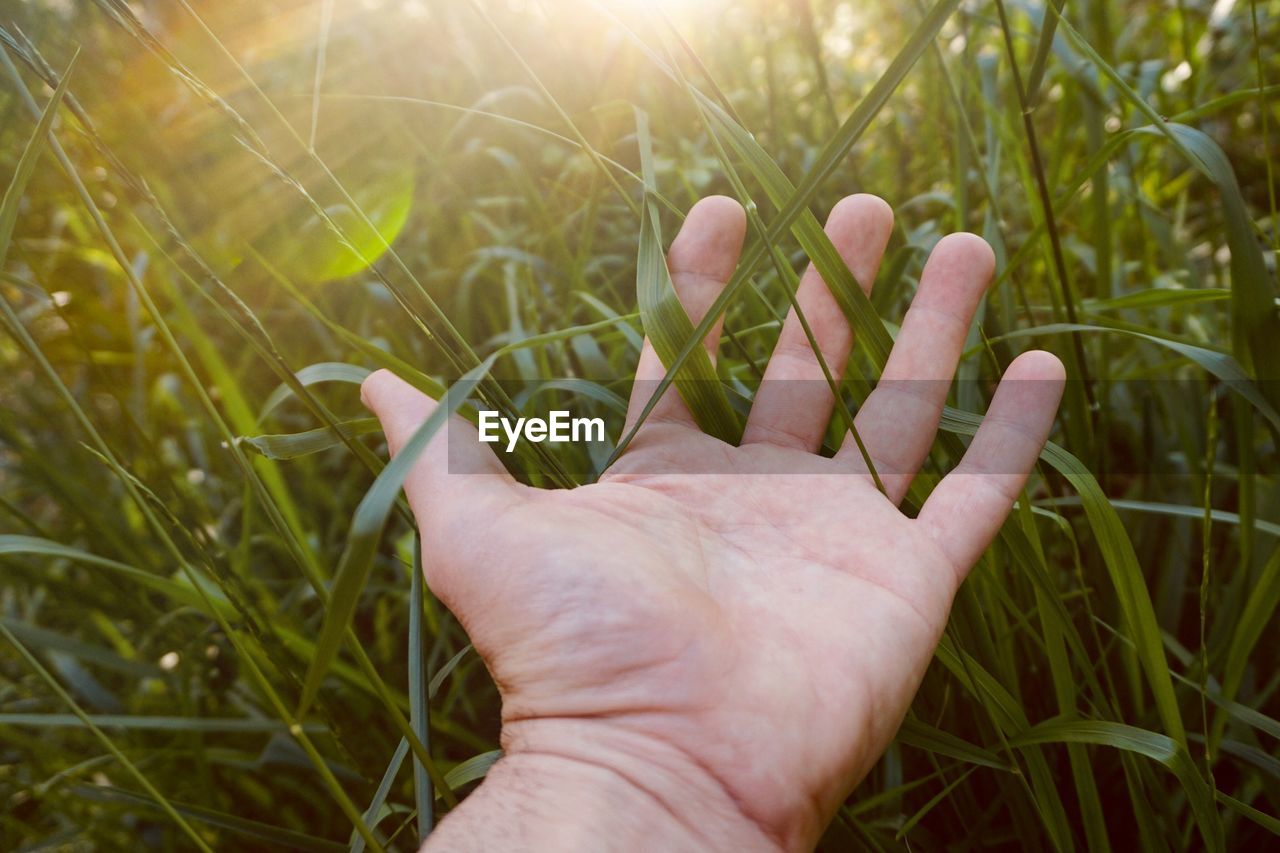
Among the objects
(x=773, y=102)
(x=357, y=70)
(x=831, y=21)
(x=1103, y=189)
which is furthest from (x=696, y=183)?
(x=357, y=70)

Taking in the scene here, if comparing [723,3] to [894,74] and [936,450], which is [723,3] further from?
[894,74]

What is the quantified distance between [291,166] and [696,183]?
0.77 m

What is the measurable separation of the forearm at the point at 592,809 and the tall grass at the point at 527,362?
Answer: 0.14 ft

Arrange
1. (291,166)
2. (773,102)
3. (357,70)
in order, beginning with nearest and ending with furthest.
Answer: (773,102) < (291,166) < (357,70)

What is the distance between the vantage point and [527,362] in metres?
1.03

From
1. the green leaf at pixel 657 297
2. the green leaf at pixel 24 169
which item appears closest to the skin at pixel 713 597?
the green leaf at pixel 657 297

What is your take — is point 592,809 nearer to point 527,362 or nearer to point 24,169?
point 24,169

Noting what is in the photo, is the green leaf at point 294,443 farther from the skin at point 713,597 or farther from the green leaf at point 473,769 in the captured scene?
the green leaf at point 473,769

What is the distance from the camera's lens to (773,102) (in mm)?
941

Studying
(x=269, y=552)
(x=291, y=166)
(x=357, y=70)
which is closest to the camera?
(x=269, y=552)

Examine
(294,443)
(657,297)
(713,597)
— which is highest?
(657,297)

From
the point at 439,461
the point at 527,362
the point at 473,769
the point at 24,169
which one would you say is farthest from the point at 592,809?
the point at 527,362

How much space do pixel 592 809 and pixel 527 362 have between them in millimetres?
598

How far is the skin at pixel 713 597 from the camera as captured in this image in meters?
0.56
